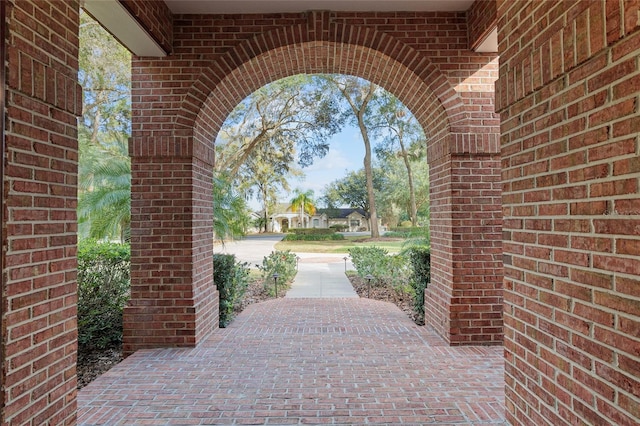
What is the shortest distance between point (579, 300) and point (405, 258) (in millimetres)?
7316

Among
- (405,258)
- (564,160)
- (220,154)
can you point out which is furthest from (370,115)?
(564,160)

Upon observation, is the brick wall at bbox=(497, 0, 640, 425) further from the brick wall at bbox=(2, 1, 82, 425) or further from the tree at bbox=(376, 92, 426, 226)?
the tree at bbox=(376, 92, 426, 226)

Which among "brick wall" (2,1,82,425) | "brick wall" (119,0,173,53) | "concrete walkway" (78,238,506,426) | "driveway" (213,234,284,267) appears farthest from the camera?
"driveway" (213,234,284,267)

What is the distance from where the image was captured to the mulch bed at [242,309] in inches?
179

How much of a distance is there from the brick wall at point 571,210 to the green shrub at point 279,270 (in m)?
6.96

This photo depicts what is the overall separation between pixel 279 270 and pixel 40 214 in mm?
7860

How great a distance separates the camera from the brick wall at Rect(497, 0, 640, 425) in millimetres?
1607

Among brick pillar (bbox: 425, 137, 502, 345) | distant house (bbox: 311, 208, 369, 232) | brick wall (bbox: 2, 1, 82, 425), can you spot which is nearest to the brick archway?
brick pillar (bbox: 425, 137, 502, 345)

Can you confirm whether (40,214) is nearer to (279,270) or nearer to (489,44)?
(489,44)

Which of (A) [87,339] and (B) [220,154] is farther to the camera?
(B) [220,154]

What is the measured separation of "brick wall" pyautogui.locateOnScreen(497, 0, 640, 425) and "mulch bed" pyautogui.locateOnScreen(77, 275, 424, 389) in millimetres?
3744

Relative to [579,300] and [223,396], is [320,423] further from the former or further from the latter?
[579,300]

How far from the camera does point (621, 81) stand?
5.37 feet

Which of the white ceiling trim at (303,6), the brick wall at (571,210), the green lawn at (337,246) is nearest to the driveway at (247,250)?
the green lawn at (337,246)
